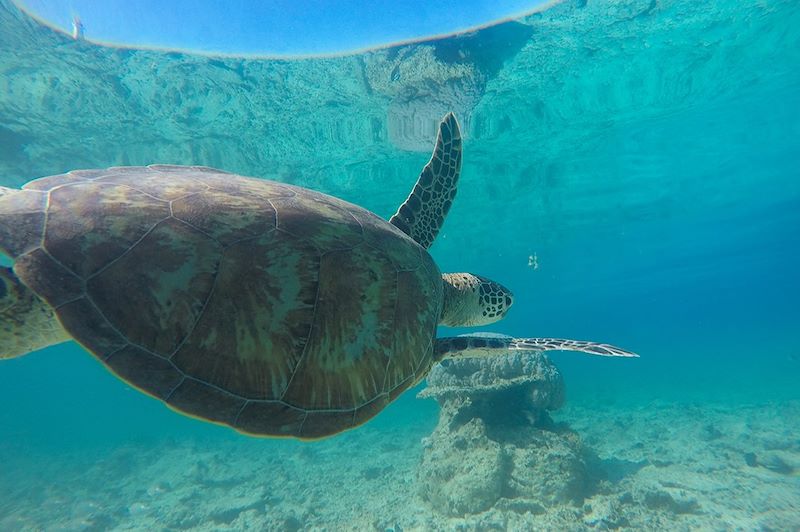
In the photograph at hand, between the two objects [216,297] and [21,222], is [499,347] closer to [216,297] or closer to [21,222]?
[216,297]

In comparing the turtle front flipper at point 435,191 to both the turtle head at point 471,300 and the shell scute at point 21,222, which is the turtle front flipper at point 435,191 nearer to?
the turtle head at point 471,300

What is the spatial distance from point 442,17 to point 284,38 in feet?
14.2

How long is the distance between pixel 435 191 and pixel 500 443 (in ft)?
16.7

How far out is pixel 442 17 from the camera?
412 inches

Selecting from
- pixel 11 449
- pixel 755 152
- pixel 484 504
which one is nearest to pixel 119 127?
pixel 484 504

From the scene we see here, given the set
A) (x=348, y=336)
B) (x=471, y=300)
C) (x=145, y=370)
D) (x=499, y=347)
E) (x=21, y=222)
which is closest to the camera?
(x=145, y=370)

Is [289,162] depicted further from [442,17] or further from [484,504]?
[484,504]

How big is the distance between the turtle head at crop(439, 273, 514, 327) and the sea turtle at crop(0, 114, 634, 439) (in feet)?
4.78

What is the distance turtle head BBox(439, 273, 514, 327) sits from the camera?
180 inches

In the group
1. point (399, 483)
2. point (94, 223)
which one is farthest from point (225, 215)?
point (399, 483)

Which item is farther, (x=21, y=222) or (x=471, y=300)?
(x=471, y=300)

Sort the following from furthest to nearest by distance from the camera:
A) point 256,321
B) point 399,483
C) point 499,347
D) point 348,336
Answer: point 399,483 < point 499,347 < point 348,336 < point 256,321

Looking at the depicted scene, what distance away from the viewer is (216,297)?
7.67 ft

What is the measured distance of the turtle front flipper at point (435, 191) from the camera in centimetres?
504
